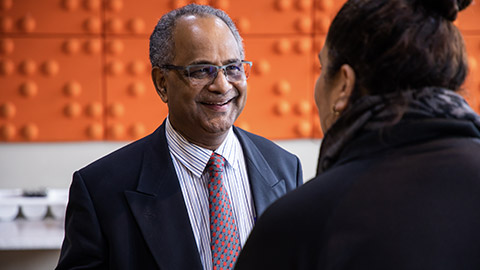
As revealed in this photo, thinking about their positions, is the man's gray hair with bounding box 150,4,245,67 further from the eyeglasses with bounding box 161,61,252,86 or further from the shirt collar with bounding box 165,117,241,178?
the shirt collar with bounding box 165,117,241,178

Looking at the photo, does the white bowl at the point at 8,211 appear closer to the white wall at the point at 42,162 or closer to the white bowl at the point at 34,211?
the white bowl at the point at 34,211

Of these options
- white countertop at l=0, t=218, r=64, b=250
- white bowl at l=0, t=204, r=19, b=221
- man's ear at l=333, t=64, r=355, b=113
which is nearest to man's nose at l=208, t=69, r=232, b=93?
man's ear at l=333, t=64, r=355, b=113

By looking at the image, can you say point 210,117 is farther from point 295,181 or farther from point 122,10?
point 122,10

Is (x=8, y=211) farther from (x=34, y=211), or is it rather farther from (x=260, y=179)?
(x=260, y=179)

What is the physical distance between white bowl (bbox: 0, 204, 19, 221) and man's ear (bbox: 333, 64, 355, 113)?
2826mm

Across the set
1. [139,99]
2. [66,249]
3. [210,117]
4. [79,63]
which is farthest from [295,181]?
[79,63]

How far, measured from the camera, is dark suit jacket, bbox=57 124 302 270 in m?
1.40

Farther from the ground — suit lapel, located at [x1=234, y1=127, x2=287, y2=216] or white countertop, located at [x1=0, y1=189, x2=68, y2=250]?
suit lapel, located at [x1=234, y1=127, x2=287, y2=216]

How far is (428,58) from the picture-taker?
0.83 metres

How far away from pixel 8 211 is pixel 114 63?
3.75ft

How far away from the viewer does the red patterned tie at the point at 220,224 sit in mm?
1456

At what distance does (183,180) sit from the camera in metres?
1.56

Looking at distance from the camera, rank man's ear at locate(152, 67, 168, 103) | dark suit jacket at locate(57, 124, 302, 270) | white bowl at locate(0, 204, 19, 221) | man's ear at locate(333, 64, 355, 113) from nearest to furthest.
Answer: man's ear at locate(333, 64, 355, 113), dark suit jacket at locate(57, 124, 302, 270), man's ear at locate(152, 67, 168, 103), white bowl at locate(0, 204, 19, 221)

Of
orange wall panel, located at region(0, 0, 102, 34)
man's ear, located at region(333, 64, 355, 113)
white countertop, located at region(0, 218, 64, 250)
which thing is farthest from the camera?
orange wall panel, located at region(0, 0, 102, 34)
